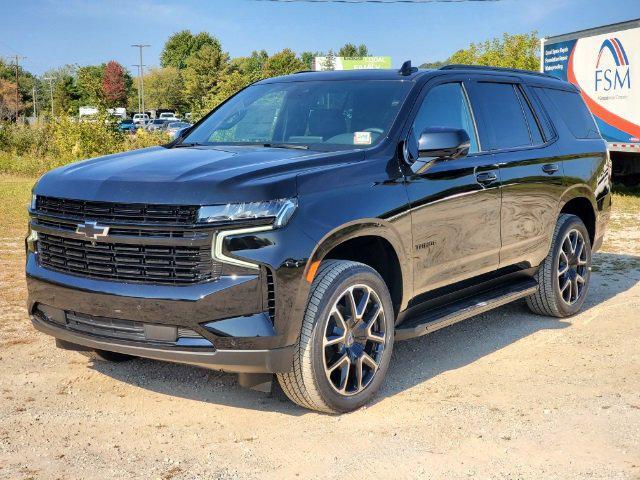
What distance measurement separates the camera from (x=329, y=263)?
4441 mm

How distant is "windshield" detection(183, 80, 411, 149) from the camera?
5.18m

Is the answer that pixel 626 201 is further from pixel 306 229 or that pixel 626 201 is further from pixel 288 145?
pixel 306 229

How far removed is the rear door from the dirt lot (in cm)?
77

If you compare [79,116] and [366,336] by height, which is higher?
[79,116]

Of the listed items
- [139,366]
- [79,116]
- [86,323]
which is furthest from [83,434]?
[79,116]

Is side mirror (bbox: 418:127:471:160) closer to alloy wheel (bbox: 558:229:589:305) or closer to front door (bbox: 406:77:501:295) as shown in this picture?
front door (bbox: 406:77:501:295)

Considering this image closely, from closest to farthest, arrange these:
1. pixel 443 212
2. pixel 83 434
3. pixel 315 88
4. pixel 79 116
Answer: pixel 83 434 → pixel 443 212 → pixel 315 88 → pixel 79 116

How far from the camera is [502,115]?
20.0 feet

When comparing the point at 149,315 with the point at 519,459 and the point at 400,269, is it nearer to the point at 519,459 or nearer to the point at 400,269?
the point at 400,269

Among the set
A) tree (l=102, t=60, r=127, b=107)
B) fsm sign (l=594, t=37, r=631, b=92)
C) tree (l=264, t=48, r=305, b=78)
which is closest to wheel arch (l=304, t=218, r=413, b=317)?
fsm sign (l=594, t=37, r=631, b=92)

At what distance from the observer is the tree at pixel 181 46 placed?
460ft

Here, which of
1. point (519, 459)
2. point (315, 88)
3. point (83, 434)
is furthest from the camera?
point (315, 88)

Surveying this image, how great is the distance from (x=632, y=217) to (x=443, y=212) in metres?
9.16

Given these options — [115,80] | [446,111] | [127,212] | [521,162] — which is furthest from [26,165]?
[115,80]
